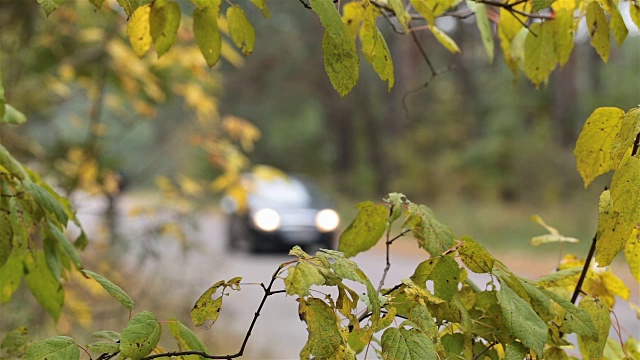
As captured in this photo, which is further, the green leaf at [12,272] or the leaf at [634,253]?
the green leaf at [12,272]

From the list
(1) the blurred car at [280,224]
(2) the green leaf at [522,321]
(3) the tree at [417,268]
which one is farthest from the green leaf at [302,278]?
(1) the blurred car at [280,224]

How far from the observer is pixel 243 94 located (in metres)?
23.8

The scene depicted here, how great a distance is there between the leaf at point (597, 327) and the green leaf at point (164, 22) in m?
0.69

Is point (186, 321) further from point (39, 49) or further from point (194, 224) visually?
point (39, 49)

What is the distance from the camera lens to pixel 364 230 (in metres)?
1.09

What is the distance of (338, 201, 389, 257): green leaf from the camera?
3.55 feet

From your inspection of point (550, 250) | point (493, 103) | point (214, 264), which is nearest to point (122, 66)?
point (214, 264)

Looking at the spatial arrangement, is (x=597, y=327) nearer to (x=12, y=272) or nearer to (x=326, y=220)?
(x=12, y=272)

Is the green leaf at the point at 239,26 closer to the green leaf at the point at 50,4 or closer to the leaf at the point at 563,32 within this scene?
the green leaf at the point at 50,4

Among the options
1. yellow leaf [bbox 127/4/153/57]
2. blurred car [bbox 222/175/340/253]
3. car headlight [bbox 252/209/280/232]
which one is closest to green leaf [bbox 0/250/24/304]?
yellow leaf [bbox 127/4/153/57]

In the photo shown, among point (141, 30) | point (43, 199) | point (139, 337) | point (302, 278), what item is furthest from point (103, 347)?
point (141, 30)

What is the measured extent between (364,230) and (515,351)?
0.30 m

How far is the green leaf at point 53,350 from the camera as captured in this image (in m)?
0.79

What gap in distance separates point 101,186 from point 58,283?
308cm
